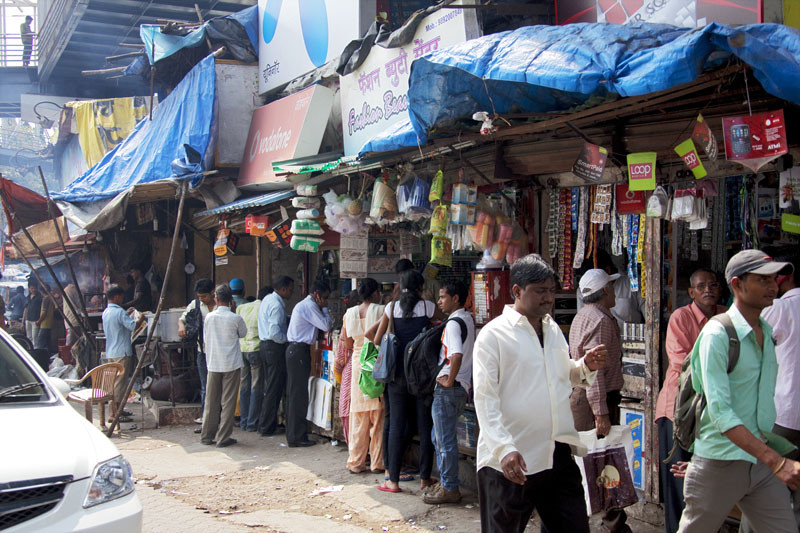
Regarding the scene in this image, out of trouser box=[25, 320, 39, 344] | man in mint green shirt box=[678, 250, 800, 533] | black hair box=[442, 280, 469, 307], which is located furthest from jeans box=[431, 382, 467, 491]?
trouser box=[25, 320, 39, 344]

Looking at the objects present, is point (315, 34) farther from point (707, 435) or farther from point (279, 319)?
point (707, 435)

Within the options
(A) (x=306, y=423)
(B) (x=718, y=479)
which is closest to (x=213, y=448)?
(A) (x=306, y=423)

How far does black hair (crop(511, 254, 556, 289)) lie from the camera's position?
12.0 ft

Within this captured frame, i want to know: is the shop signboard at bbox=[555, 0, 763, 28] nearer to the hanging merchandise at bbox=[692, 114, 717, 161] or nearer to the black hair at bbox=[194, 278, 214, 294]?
the hanging merchandise at bbox=[692, 114, 717, 161]

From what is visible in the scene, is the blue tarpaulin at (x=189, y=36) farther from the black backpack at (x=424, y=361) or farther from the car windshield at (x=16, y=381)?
the car windshield at (x=16, y=381)

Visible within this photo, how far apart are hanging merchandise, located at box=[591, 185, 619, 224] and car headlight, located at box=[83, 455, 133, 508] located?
4.09 meters

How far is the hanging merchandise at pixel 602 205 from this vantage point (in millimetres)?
A: 5852

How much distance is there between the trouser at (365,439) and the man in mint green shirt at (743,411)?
4.49 m

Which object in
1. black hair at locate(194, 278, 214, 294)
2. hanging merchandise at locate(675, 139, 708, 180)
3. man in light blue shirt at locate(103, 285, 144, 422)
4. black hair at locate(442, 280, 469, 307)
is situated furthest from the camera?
man in light blue shirt at locate(103, 285, 144, 422)

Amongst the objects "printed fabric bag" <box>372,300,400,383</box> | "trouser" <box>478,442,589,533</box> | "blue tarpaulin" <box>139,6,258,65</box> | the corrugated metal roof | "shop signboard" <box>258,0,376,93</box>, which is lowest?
"trouser" <box>478,442,589,533</box>

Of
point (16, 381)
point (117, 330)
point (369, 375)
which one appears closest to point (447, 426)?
point (369, 375)

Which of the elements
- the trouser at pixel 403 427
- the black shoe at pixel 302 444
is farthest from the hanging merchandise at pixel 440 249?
the black shoe at pixel 302 444

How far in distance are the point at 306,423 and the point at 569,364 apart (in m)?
6.06

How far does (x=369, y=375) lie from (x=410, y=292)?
1075mm
